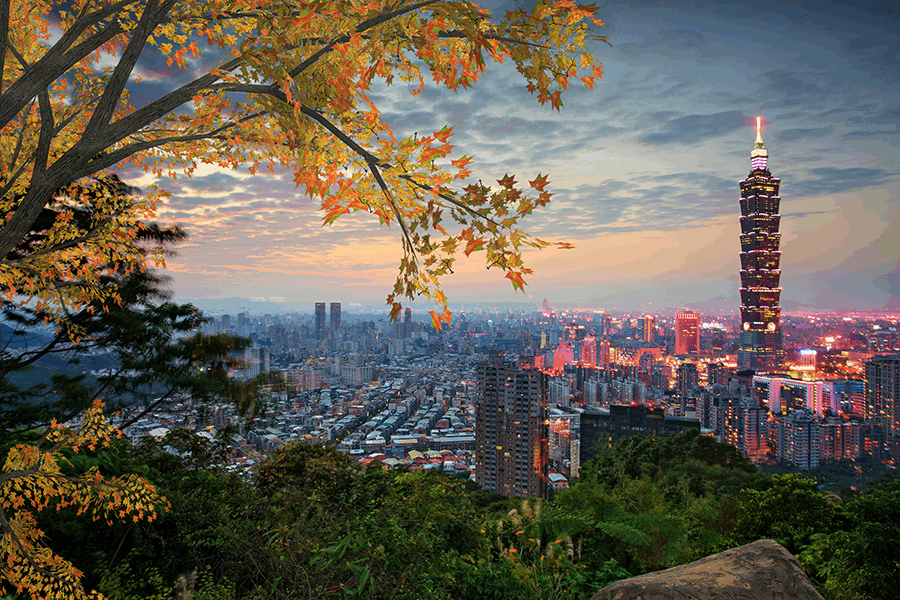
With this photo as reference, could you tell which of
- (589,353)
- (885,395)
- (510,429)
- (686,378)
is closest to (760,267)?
(686,378)

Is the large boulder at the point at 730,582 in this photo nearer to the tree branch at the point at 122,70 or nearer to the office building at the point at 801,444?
the tree branch at the point at 122,70

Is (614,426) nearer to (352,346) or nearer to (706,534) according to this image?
(352,346)

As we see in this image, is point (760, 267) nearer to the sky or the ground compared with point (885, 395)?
nearer to the sky

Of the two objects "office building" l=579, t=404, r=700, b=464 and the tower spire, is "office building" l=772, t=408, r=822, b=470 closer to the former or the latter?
"office building" l=579, t=404, r=700, b=464

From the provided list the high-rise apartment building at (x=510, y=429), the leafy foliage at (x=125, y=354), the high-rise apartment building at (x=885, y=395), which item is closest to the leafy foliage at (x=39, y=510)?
the leafy foliage at (x=125, y=354)

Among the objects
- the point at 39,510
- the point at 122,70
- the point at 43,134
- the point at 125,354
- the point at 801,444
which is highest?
the point at 122,70

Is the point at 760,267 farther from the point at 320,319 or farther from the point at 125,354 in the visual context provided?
the point at 125,354
